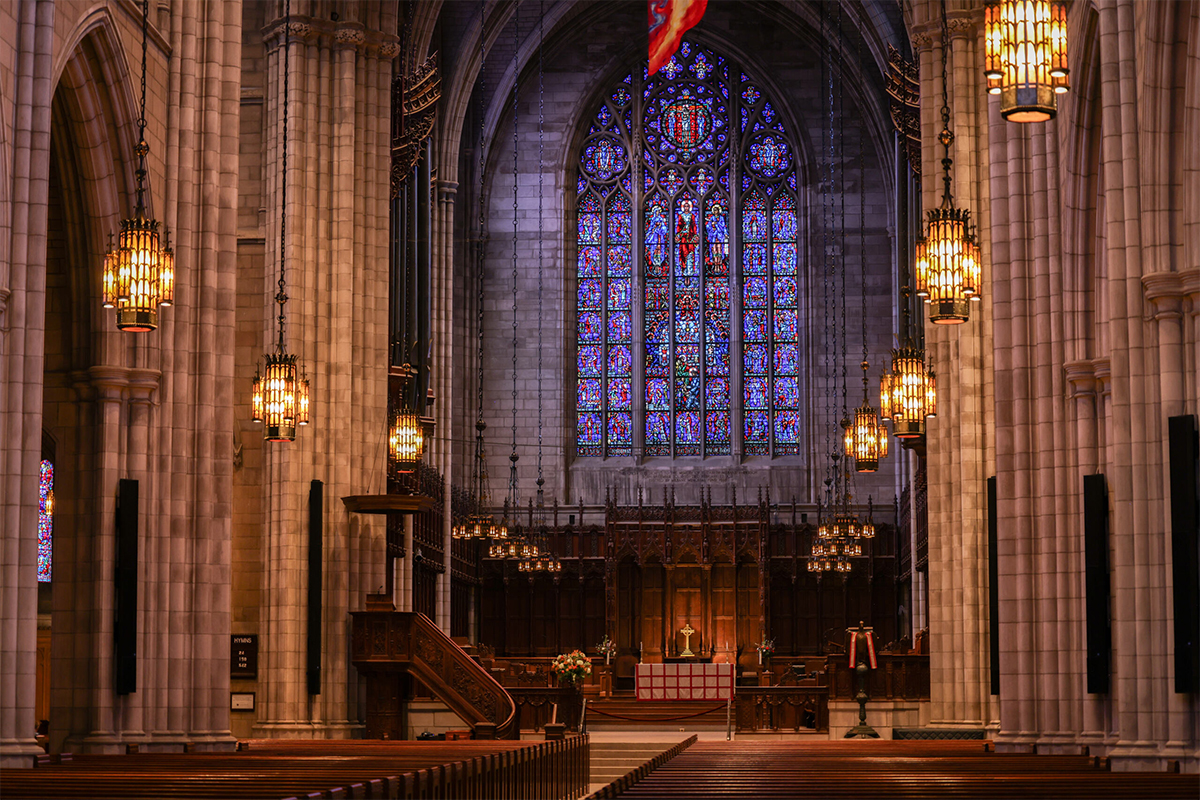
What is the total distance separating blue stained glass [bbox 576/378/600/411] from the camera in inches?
1693

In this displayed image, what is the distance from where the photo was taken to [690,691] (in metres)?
33.0

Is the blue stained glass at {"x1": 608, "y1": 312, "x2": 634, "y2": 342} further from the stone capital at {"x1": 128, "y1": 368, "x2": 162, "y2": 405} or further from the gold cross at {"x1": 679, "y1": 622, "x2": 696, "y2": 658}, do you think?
the stone capital at {"x1": 128, "y1": 368, "x2": 162, "y2": 405}

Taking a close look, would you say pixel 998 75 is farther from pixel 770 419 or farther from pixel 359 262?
pixel 770 419

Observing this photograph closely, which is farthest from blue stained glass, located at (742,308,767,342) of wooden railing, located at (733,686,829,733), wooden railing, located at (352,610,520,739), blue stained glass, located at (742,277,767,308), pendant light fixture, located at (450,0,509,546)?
wooden railing, located at (352,610,520,739)

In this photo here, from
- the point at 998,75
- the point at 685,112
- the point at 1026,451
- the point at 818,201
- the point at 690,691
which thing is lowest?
the point at 690,691

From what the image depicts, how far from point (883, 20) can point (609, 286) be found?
34.9ft

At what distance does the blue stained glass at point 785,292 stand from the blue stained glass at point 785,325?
17 centimetres

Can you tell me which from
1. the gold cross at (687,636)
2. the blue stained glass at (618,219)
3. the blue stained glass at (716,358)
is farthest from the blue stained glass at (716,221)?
the gold cross at (687,636)

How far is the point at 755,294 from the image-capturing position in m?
43.2

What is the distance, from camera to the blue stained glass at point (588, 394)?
43.0m

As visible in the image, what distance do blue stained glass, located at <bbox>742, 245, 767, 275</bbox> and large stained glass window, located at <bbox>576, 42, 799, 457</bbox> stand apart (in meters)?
0.04

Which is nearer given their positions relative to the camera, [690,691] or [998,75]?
[998,75]

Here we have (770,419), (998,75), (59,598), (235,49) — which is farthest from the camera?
(770,419)

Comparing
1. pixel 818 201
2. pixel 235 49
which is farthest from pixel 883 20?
pixel 235 49
